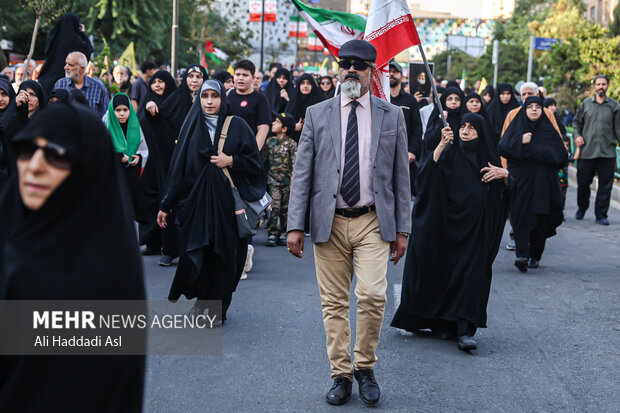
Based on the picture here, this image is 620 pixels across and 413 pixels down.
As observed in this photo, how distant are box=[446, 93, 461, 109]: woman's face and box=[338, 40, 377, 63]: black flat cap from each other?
3533mm

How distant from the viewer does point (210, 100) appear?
22.2 feet

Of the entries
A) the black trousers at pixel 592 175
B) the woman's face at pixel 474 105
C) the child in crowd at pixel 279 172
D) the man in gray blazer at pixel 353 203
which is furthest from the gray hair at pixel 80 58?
the black trousers at pixel 592 175

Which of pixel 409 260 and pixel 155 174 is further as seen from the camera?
pixel 155 174

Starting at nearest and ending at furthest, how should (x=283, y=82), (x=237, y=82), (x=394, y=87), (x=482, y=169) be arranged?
(x=482, y=169) → (x=237, y=82) → (x=394, y=87) → (x=283, y=82)

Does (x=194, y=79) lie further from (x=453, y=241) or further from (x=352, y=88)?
(x=352, y=88)

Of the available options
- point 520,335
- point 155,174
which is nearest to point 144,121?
point 155,174

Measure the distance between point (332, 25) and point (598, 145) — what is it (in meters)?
6.80

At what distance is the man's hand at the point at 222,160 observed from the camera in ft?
22.2

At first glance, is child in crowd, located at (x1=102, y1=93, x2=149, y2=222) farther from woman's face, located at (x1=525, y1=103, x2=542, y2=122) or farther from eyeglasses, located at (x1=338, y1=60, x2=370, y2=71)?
eyeglasses, located at (x1=338, y1=60, x2=370, y2=71)

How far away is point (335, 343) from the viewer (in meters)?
4.99

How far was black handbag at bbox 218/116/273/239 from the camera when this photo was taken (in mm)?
6773

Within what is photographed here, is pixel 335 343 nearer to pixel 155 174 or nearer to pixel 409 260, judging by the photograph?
pixel 409 260

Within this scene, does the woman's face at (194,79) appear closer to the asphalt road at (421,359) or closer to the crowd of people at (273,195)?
the crowd of people at (273,195)

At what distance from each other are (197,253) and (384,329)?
1523mm
